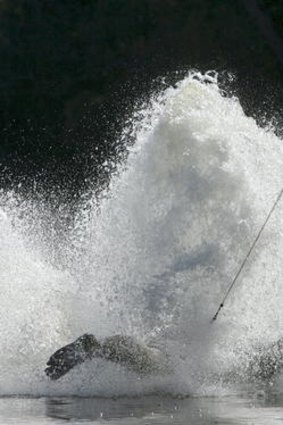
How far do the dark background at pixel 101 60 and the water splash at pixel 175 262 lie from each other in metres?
23.7

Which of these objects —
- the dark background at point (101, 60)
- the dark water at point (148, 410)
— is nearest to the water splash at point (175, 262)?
the dark water at point (148, 410)

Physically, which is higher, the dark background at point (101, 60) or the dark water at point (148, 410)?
the dark background at point (101, 60)

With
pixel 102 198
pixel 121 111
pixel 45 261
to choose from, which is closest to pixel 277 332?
pixel 102 198

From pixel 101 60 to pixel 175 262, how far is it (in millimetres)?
33082

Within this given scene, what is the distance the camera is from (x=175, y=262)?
61.3 ft

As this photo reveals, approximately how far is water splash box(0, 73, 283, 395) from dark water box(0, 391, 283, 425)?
0.60 m

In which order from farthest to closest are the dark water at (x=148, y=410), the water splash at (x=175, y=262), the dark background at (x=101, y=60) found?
the dark background at (x=101, y=60)
the water splash at (x=175, y=262)
the dark water at (x=148, y=410)

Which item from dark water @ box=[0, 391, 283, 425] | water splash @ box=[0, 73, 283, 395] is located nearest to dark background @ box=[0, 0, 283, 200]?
water splash @ box=[0, 73, 283, 395]

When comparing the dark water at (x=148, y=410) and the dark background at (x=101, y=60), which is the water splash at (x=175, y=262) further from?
the dark background at (x=101, y=60)

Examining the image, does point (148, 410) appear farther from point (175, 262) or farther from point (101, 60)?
point (101, 60)

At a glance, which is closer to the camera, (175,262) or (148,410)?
(148,410)

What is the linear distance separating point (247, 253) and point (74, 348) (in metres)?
2.05

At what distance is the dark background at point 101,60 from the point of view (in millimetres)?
46000

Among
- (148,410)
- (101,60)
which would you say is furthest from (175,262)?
(101,60)
